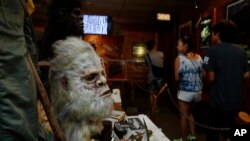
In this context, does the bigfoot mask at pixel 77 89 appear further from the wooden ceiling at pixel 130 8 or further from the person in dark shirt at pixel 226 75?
the wooden ceiling at pixel 130 8

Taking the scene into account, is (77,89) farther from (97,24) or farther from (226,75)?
(97,24)

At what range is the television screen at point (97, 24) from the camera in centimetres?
945

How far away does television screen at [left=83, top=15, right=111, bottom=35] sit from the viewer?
31.0 feet

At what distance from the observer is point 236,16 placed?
4285 mm

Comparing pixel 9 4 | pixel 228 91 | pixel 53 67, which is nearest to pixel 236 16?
pixel 228 91

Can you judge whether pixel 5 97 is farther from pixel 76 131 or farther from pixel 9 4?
pixel 76 131

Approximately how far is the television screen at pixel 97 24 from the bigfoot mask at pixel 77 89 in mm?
8191

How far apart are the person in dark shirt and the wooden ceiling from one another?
14.3 ft

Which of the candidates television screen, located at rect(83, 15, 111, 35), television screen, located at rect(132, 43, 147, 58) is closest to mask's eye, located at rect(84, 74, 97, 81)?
television screen, located at rect(83, 15, 111, 35)

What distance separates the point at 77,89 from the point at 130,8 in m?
7.76

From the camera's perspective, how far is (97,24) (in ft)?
31.3

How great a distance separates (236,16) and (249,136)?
7.19ft

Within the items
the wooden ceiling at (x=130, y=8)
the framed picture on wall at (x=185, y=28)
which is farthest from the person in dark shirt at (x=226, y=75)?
the wooden ceiling at (x=130, y=8)

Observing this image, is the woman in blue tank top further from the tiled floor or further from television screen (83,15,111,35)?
television screen (83,15,111,35)
